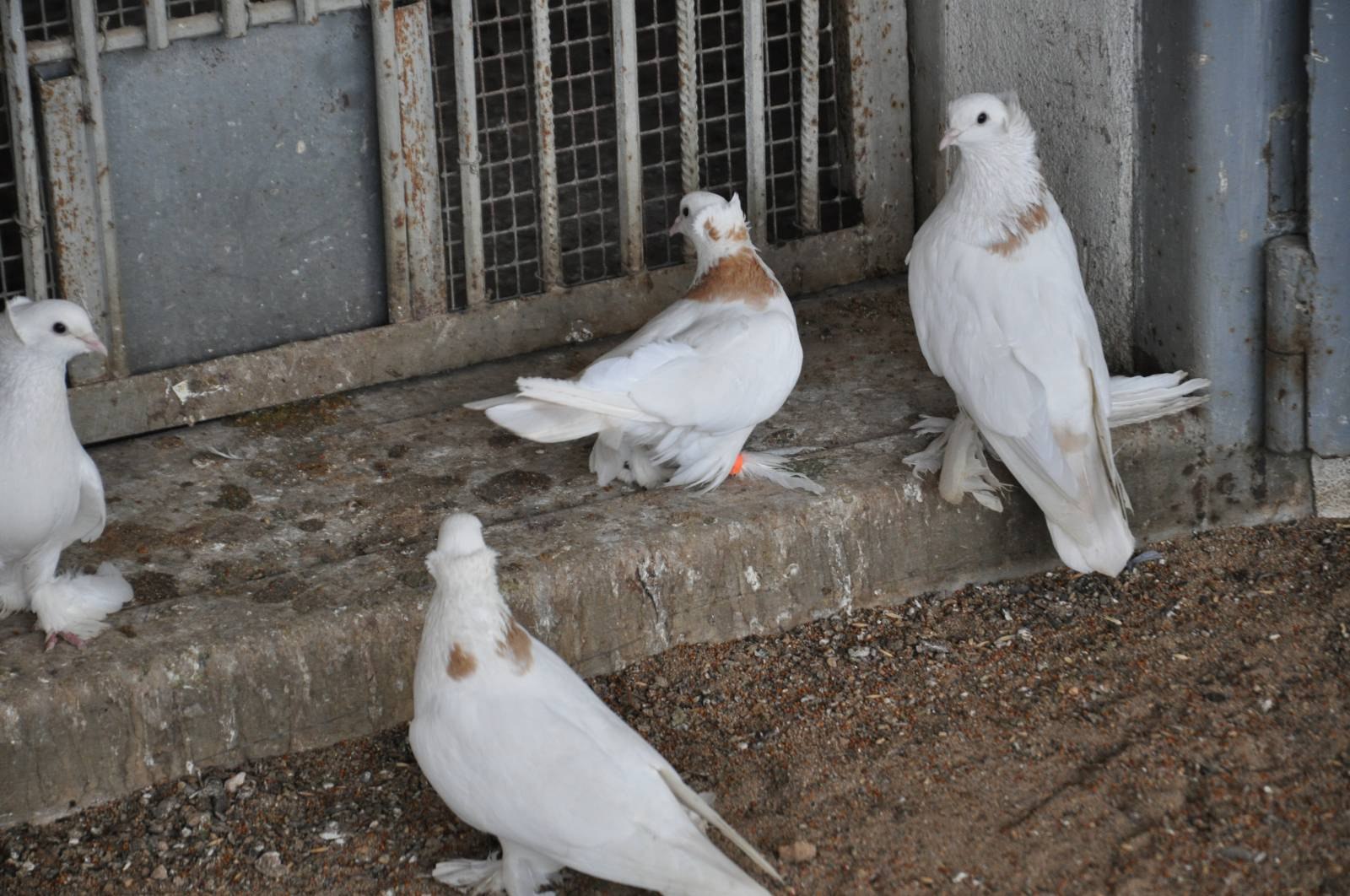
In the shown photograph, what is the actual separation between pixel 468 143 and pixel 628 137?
20.7 inches

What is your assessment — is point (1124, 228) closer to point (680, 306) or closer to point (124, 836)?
point (680, 306)

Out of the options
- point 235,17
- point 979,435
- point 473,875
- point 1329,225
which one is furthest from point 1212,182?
point 235,17

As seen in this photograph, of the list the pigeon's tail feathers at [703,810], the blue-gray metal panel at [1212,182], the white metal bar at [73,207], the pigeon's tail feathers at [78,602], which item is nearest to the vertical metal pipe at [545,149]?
the white metal bar at [73,207]

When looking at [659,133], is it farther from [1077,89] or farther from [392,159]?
[1077,89]

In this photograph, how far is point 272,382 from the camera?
536 cm

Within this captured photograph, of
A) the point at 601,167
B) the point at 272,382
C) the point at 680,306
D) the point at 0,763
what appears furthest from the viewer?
the point at 601,167

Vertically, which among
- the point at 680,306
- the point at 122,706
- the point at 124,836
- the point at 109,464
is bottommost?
the point at 124,836

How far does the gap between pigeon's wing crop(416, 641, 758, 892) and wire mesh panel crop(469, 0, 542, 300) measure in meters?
2.26

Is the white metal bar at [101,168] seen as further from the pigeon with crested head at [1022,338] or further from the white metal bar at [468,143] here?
the pigeon with crested head at [1022,338]

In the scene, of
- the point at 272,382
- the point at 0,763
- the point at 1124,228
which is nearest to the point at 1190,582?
the point at 1124,228

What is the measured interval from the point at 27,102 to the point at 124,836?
2063mm

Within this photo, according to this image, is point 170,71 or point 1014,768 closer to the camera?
point 1014,768

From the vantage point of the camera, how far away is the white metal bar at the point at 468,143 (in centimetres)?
527

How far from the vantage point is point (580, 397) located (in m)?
4.38
